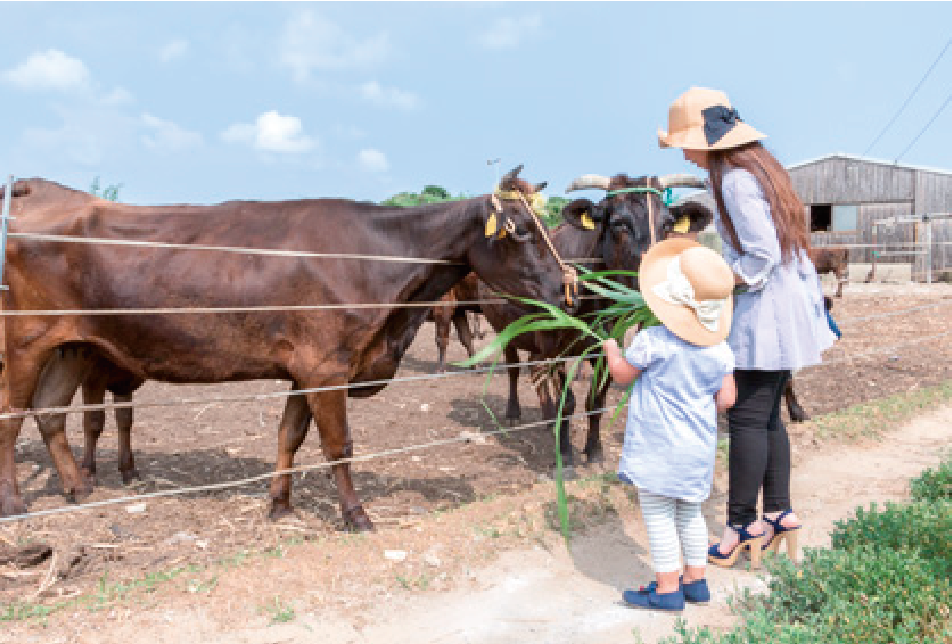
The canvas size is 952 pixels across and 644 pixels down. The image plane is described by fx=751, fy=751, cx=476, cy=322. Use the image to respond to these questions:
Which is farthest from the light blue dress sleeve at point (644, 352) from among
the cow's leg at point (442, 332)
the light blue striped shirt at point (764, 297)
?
the cow's leg at point (442, 332)

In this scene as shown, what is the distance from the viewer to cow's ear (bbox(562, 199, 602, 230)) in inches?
238

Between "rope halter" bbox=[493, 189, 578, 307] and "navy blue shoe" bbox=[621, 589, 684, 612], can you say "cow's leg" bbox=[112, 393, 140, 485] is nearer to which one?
"rope halter" bbox=[493, 189, 578, 307]

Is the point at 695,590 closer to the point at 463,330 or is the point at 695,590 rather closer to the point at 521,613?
the point at 521,613

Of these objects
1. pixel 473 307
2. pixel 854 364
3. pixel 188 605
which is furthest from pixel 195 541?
pixel 854 364

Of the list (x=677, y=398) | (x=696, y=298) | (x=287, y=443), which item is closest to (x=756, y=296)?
(x=696, y=298)

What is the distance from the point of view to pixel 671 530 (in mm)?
3148

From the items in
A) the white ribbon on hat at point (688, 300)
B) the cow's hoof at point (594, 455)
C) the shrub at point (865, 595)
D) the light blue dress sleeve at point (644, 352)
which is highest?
→ the white ribbon on hat at point (688, 300)

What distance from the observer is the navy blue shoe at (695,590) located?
3230mm

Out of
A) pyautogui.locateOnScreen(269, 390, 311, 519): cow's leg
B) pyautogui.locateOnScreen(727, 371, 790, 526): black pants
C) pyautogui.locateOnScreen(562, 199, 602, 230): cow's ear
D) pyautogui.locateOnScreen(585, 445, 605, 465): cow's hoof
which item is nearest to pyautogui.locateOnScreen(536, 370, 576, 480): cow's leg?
pyautogui.locateOnScreen(585, 445, 605, 465): cow's hoof

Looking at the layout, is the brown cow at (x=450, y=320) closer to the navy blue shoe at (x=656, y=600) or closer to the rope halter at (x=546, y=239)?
the rope halter at (x=546, y=239)

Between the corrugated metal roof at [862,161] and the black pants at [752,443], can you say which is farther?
the corrugated metal roof at [862,161]

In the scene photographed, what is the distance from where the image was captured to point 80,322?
455cm

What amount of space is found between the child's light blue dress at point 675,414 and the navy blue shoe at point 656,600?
42cm

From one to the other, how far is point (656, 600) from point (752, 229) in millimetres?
1680
